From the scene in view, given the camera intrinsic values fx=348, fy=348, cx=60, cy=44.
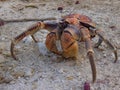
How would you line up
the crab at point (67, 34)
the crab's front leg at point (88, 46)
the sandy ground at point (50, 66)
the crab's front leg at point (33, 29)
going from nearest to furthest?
the crab's front leg at point (88, 46) → the sandy ground at point (50, 66) → the crab at point (67, 34) → the crab's front leg at point (33, 29)

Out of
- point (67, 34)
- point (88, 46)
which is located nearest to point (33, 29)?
point (67, 34)

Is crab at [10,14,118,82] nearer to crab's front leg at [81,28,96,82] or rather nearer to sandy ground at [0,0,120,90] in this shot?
crab's front leg at [81,28,96,82]

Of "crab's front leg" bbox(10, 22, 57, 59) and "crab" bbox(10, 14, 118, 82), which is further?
"crab's front leg" bbox(10, 22, 57, 59)

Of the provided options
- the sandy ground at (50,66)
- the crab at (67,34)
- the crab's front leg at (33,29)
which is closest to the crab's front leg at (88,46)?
the crab at (67,34)

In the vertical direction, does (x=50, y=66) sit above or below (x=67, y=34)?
Answer: below

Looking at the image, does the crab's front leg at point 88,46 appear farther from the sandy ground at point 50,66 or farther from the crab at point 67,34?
the sandy ground at point 50,66

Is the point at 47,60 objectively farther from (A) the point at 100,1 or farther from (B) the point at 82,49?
(A) the point at 100,1

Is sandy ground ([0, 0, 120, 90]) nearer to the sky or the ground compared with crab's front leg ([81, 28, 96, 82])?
nearer to the ground

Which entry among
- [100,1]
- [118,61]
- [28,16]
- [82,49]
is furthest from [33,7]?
[118,61]

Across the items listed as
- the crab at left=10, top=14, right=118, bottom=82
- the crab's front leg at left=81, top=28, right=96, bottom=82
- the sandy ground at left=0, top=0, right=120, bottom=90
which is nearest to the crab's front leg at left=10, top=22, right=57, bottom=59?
the crab at left=10, top=14, right=118, bottom=82

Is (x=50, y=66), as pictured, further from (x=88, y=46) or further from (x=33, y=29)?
(x=88, y=46)

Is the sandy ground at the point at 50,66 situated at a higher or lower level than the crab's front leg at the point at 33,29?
lower
